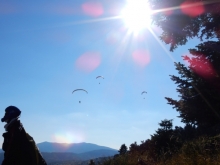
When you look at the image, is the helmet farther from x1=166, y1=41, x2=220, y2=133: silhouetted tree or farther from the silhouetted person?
x1=166, y1=41, x2=220, y2=133: silhouetted tree

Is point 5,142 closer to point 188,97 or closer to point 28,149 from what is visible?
point 28,149

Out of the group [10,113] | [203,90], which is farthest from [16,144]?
[203,90]

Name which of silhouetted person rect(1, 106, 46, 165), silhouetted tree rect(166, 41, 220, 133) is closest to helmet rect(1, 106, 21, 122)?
silhouetted person rect(1, 106, 46, 165)

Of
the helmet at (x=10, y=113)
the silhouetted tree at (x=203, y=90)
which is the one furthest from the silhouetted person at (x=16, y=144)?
the silhouetted tree at (x=203, y=90)

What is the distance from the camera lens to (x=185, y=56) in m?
10.4

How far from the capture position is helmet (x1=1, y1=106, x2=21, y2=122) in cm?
414

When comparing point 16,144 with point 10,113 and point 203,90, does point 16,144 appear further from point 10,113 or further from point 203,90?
point 203,90

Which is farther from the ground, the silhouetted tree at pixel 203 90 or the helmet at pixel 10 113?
the silhouetted tree at pixel 203 90

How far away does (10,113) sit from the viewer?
4160 millimetres

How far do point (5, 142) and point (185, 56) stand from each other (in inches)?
321

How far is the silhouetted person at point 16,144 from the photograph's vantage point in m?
3.96

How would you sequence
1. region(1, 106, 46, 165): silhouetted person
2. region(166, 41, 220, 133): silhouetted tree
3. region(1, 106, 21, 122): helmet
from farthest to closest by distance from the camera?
region(166, 41, 220, 133): silhouetted tree < region(1, 106, 21, 122): helmet < region(1, 106, 46, 165): silhouetted person

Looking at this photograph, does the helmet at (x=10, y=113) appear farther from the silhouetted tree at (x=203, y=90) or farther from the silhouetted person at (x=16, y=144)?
the silhouetted tree at (x=203, y=90)

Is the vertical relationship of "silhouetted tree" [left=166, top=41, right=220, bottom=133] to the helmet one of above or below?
above
